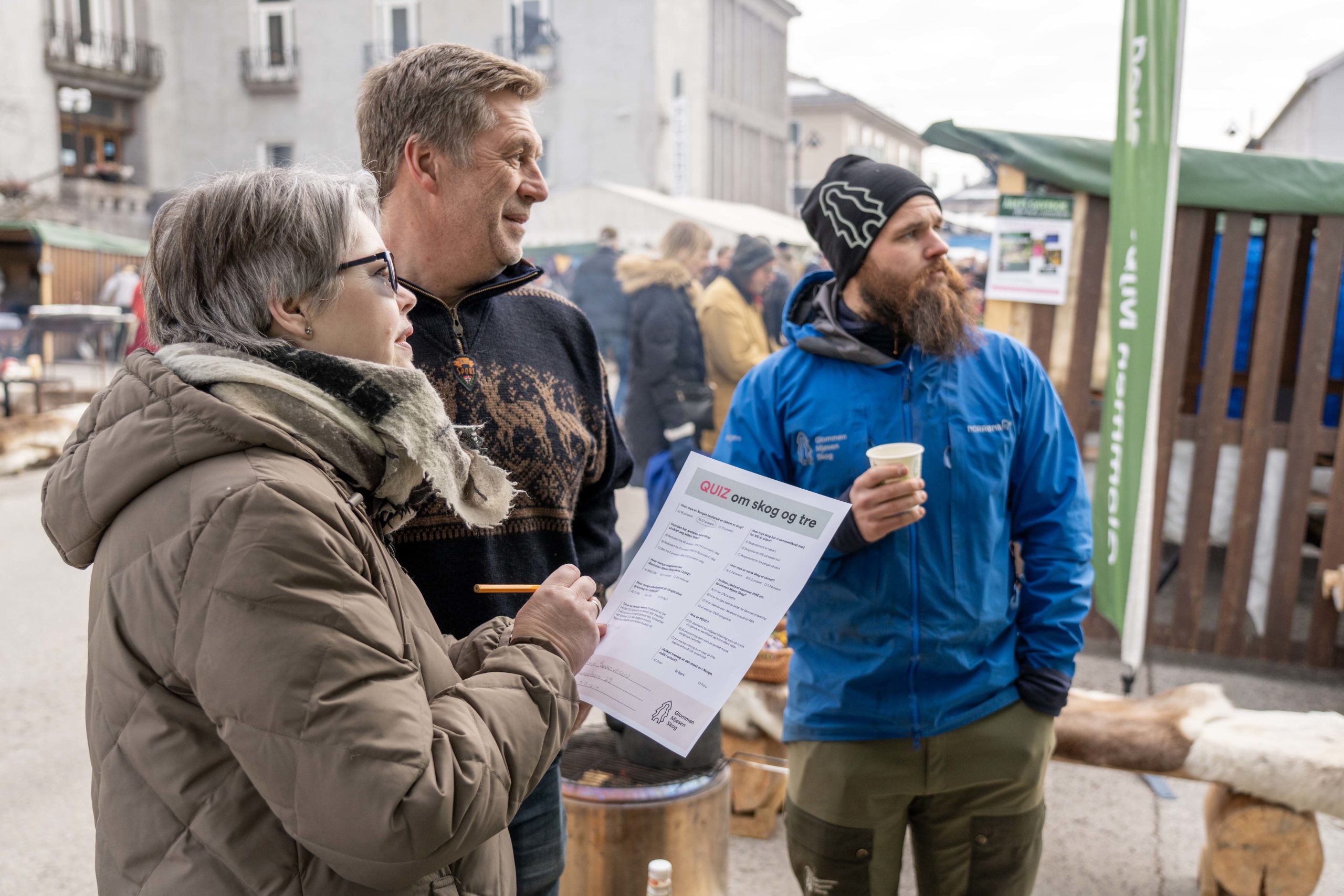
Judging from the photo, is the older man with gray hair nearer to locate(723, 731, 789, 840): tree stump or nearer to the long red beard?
the long red beard

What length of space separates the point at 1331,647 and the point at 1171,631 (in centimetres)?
75

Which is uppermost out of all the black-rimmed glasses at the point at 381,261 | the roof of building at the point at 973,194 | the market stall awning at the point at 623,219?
the roof of building at the point at 973,194

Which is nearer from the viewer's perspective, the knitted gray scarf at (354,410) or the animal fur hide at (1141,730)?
the knitted gray scarf at (354,410)

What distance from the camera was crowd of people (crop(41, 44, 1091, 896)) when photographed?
1.13 m

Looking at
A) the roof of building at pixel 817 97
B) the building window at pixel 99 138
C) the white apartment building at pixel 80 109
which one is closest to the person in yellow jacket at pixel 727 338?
the white apartment building at pixel 80 109

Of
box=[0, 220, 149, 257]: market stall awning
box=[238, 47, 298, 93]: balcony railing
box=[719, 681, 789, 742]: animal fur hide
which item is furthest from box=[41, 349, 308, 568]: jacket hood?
box=[238, 47, 298, 93]: balcony railing

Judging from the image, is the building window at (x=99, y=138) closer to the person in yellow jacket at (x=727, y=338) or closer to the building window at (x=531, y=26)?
the building window at (x=531, y=26)

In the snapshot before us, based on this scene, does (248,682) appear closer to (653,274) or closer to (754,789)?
(754,789)

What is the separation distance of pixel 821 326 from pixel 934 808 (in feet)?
3.80

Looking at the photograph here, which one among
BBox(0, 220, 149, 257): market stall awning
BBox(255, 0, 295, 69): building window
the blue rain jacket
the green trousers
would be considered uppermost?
BBox(255, 0, 295, 69): building window

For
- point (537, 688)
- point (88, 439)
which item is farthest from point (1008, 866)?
point (88, 439)

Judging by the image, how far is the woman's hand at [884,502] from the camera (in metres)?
2.11

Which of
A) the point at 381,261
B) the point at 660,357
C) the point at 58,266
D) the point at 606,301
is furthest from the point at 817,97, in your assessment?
the point at 381,261

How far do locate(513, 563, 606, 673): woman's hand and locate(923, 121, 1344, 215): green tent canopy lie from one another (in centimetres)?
436
